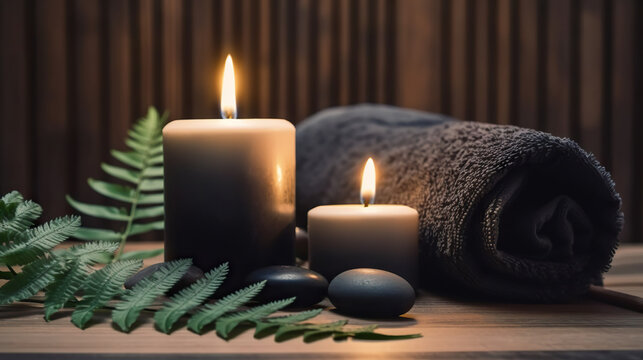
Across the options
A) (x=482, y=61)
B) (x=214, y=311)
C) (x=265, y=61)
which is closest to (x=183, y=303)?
(x=214, y=311)

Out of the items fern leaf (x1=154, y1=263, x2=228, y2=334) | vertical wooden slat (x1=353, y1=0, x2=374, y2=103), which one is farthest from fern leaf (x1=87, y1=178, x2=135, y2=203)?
vertical wooden slat (x1=353, y1=0, x2=374, y2=103)

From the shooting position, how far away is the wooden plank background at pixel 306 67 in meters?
1.11

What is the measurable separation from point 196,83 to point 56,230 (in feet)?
2.58

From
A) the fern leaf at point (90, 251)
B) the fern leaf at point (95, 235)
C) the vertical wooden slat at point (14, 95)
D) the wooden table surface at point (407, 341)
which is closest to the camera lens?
the wooden table surface at point (407, 341)

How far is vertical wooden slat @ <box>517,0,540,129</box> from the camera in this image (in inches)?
45.5

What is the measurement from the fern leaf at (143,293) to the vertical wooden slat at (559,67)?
99 centimetres

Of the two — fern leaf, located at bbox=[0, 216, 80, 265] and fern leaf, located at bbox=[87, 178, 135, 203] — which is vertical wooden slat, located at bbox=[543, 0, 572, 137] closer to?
fern leaf, located at bbox=[87, 178, 135, 203]

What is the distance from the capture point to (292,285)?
382mm

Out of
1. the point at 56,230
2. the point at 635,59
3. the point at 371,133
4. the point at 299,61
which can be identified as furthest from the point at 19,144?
the point at 635,59

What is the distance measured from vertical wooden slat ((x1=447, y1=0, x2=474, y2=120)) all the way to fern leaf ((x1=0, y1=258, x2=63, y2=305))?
0.94 m

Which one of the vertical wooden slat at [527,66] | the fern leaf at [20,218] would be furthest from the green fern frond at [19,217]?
the vertical wooden slat at [527,66]

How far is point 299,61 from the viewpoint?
114 cm

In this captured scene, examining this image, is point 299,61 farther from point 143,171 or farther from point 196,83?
point 143,171

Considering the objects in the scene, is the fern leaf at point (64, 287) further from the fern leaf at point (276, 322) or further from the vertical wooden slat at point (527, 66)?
the vertical wooden slat at point (527, 66)
